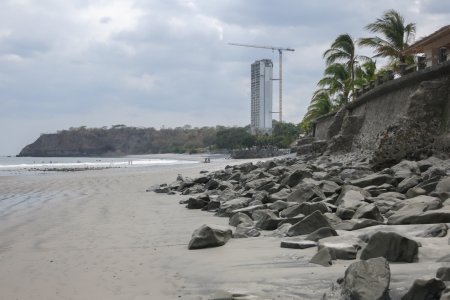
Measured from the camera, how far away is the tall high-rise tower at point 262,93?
14138 centimetres

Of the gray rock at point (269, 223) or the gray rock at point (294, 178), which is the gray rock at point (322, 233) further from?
the gray rock at point (294, 178)

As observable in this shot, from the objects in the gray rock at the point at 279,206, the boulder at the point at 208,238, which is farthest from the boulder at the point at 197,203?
the boulder at the point at 208,238

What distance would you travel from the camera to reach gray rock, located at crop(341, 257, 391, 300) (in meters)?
3.22

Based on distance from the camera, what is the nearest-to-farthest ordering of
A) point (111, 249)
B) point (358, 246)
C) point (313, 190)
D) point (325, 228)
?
1. point (358, 246)
2. point (325, 228)
3. point (111, 249)
4. point (313, 190)

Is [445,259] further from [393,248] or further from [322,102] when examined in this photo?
[322,102]

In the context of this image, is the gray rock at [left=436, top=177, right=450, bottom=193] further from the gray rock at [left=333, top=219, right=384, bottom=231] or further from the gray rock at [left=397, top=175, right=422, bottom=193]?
the gray rock at [left=333, top=219, right=384, bottom=231]

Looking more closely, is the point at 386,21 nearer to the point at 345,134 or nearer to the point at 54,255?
the point at 345,134

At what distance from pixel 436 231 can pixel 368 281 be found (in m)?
1.74

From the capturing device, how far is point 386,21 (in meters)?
26.2

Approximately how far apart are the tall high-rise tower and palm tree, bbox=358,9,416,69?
113 m

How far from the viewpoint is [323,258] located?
14.3 feet

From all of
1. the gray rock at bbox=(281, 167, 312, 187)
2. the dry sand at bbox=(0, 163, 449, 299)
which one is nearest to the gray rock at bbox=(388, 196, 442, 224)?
the dry sand at bbox=(0, 163, 449, 299)

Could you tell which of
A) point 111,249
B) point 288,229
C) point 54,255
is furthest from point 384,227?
point 54,255

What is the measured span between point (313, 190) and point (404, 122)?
5091 millimetres
